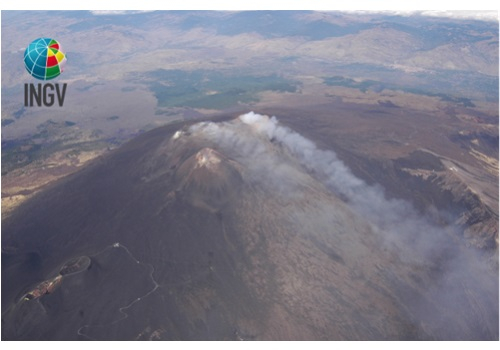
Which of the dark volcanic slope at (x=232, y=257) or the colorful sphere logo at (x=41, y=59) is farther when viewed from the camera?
the colorful sphere logo at (x=41, y=59)

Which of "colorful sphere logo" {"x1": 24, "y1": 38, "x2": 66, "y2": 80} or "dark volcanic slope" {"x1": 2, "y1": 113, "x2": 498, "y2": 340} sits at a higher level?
"colorful sphere logo" {"x1": 24, "y1": 38, "x2": 66, "y2": 80}

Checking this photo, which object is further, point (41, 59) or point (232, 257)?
point (232, 257)

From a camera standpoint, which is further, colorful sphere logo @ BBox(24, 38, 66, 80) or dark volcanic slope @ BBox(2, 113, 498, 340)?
colorful sphere logo @ BBox(24, 38, 66, 80)

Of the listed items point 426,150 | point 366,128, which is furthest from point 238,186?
point 366,128

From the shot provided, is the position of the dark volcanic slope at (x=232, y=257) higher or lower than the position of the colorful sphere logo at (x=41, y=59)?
lower
